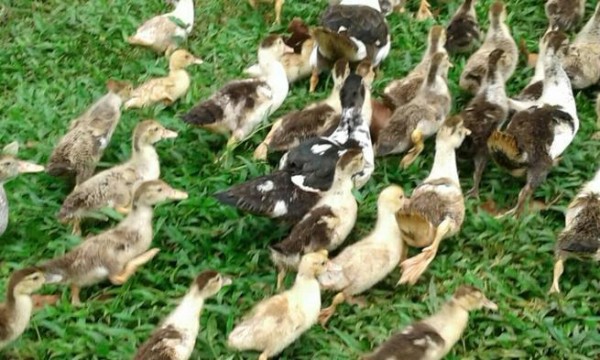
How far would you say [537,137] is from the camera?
545cm

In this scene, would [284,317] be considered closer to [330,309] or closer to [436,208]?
[330,309]

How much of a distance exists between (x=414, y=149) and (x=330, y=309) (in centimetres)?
154

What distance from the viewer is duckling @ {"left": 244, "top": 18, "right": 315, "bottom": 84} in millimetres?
6777

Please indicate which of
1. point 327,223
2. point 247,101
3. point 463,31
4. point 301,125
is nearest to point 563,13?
point 463,31

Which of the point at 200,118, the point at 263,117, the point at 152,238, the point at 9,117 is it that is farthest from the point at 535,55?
the point at 9,117

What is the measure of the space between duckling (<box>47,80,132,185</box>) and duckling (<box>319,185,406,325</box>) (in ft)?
6.12

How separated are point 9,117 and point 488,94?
340cm

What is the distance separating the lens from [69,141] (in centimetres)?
575

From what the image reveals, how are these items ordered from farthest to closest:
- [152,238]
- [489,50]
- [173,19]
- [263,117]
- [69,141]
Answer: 1. [173,19]
2. [489,50]
3. [263,117]
4. [69,141]
5. [152,238]

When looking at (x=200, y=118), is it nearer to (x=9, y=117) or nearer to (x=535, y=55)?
(x=9, y=117)

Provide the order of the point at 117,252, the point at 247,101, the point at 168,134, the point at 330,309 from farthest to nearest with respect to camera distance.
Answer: the point at 247,101 → the point at 168,134 → the point at 117,252 → the point at 330,309

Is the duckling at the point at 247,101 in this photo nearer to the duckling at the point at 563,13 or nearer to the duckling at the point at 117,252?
the duckling at the point at 117,252

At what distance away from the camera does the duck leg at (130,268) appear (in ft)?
16.1

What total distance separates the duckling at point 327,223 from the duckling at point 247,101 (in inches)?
43.7
